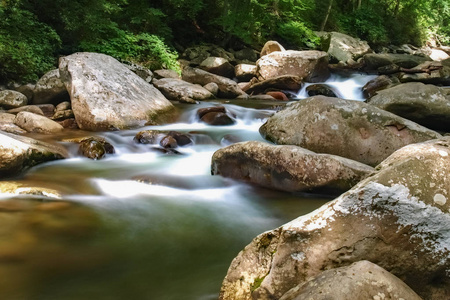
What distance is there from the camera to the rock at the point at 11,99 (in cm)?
864

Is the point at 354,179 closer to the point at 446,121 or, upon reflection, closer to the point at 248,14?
the point at 446,121

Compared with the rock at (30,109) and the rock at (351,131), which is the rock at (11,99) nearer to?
the rock at (30,109)

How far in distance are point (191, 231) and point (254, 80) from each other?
406 inches

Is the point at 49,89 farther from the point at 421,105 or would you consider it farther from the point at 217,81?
the point at 421,105

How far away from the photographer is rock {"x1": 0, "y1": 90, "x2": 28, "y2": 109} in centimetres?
864

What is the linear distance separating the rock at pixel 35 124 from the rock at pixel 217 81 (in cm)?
558

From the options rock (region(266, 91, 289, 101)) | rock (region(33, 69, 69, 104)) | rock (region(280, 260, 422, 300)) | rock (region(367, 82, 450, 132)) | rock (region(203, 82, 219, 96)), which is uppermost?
rock (region(280, 260, 422, 300))

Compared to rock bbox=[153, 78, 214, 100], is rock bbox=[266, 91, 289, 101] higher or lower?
lower

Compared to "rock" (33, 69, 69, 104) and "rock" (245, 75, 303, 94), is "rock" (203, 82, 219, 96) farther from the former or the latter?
"rock" (33, 69, 69, 104)

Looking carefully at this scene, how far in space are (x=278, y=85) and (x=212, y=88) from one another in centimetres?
250

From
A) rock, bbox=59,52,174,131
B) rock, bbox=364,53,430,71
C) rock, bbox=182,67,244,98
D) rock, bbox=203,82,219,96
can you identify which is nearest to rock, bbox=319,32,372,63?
A: rock, bbox=364,53,430,71

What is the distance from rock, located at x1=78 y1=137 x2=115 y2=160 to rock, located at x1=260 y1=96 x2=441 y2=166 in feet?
10.4

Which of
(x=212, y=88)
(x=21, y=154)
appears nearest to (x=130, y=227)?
(x=21, y=154)

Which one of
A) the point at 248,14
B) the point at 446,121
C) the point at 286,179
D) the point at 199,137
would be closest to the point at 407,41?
the point at 248,14
